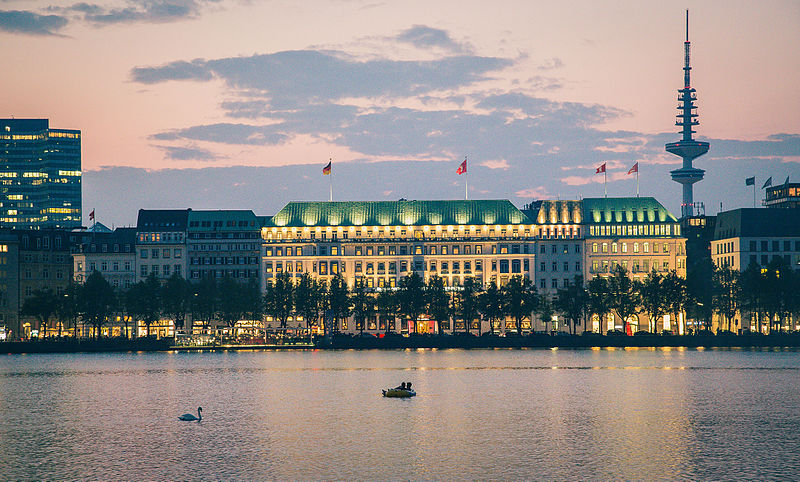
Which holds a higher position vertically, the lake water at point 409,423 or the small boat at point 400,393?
the small boat at point 400,393

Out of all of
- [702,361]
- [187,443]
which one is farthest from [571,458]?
[702,361]

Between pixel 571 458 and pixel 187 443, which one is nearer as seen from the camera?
pixel 571 458

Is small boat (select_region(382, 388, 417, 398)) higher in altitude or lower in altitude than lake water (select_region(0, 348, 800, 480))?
higher

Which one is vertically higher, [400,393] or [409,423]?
[400,393]

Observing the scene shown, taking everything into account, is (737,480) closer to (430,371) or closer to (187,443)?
(187,443)

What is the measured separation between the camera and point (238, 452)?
8106 cm

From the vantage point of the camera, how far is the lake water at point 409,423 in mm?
74312

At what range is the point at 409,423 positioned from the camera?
317ft

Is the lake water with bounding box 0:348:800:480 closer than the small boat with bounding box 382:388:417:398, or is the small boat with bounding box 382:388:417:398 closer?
the lake water with bounding box 0:348:800:480

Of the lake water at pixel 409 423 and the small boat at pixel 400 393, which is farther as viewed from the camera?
the small boat at pixel 400 393

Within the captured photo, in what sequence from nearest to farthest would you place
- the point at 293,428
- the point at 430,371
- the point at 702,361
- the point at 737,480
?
the point at 737,480 → the point at 293,428 → the point at 430,371 → the point at 702,361

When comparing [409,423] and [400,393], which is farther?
[400,393]

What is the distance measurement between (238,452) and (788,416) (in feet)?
162

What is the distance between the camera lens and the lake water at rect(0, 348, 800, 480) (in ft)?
244
